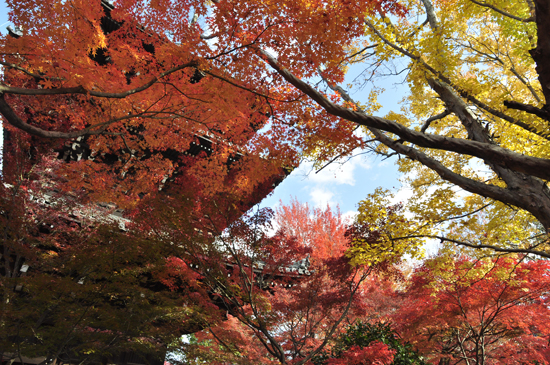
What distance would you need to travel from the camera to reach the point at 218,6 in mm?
5148

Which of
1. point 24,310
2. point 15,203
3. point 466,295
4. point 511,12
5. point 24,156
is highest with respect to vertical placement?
point 511,12

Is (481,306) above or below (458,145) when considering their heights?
above

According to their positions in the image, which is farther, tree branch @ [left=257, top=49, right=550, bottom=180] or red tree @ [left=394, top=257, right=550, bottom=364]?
red tree @ [left=394, top=257, right=550, bottom=364]

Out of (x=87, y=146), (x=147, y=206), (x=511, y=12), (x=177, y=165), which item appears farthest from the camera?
(x=177, y=165)

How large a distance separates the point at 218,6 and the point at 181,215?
4.71 meters

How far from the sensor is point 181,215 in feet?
24.2

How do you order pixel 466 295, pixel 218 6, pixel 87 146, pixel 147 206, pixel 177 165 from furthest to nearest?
pixel 177 165
pixel 87 146
pixel 466 295
pixel 147 206
pixel 218 6

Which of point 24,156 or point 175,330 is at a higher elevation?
point 24,156

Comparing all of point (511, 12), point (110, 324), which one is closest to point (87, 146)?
point (110, 324)

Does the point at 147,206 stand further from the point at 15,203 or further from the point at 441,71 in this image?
the point at 441,71

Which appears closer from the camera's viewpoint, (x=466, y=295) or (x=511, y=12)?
(x=511, y=12)

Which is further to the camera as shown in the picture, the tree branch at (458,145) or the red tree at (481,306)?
the red tree at (481,306)

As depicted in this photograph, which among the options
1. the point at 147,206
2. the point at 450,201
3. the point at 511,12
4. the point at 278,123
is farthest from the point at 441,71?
the point at 147,206

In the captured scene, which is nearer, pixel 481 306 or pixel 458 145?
pixel 458 145
